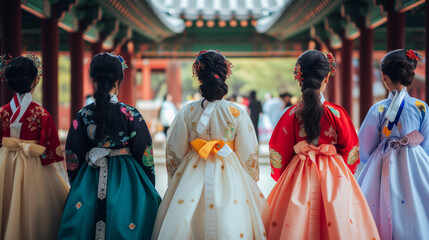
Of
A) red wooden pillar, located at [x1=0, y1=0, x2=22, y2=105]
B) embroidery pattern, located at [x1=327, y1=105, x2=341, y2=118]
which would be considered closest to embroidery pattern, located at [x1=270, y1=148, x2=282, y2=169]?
embroidery pattern, located at [x1=327, y1=105, x2=341, y2=118]

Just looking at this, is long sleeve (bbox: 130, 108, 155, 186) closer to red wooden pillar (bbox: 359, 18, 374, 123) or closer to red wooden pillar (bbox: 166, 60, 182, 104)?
red wooden pillar (bbox: 359, 18, 374, 123)

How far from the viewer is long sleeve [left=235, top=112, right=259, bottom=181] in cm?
336

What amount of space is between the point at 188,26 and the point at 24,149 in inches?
446

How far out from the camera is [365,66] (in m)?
8.59

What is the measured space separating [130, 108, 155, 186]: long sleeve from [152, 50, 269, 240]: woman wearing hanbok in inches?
6.1

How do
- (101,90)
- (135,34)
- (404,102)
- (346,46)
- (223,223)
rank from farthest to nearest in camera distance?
(135,34) < (346,46) < (404,102) < (101,90) < (223,223)

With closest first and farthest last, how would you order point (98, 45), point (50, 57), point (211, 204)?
point (211, 204), point (50, 57), point (98, 45)

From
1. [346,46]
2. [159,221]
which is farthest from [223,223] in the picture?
[346,46]

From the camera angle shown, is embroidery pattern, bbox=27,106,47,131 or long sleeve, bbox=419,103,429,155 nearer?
long sleeve, bbox=419,103,429,155

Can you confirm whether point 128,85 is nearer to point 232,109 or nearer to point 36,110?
point 36,110

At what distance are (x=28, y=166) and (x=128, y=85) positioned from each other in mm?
10586

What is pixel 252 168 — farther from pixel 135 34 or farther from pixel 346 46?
pixel 135 34

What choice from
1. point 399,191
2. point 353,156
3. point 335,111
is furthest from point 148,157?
point 399,191

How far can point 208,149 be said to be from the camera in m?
3.22
